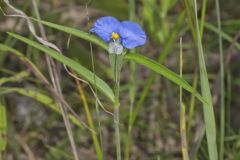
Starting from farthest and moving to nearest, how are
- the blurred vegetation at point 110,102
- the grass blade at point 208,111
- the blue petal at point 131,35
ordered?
the blurred vegetation at point 110,102 < the grass blade at point 208,111 < the blue petal at point 131,35

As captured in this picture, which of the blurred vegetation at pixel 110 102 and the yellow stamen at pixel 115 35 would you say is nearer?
the yellow stamen at pixel 115 35

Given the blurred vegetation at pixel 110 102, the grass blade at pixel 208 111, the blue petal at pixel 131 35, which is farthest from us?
the blurred vegetation at pixel 110 102

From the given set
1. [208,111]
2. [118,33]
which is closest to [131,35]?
[118,33]

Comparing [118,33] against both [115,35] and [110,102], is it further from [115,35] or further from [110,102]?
[110,102]

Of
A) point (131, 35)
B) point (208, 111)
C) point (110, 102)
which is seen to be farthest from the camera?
point (110, 102)

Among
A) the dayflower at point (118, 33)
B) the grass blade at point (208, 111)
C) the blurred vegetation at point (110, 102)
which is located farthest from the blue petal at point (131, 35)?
the blurred vegetation at point (110, 102)

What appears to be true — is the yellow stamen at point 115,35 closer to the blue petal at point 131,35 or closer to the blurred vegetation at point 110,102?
the blue petal at point 131,35

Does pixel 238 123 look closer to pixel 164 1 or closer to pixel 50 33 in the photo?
pixel 164 1
